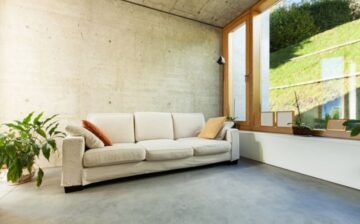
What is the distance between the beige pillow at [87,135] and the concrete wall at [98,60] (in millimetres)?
995

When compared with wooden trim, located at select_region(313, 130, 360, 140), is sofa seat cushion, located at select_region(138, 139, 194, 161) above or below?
below

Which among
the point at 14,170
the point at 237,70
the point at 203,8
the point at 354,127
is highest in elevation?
the point at 203,8

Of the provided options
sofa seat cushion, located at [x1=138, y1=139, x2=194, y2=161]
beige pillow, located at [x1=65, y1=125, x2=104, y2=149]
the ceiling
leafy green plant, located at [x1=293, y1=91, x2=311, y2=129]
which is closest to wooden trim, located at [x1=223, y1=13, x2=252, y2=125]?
the ceiling

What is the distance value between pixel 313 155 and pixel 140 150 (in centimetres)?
227

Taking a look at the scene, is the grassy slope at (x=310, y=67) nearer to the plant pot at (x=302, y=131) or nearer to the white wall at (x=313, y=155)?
the plant pot at (x=302, y=131)

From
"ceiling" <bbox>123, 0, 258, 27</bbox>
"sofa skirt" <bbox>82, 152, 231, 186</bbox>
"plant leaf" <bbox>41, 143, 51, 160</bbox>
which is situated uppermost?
"ceiling" <bbox>123, 0, 258, 27</bbox>

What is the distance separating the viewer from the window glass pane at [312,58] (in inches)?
88.5

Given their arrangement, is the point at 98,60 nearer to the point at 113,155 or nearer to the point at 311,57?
the point at 113,155

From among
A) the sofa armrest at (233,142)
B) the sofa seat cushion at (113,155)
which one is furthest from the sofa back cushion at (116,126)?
the sofa armrest at (233,142)

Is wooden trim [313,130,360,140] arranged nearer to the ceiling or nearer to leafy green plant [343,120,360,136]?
leafy green plant [343,120,360,136]

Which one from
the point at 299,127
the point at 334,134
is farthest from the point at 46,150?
the point at 334,134

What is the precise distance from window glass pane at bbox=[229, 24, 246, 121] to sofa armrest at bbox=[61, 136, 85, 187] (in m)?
3.13

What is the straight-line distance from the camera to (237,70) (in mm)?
4055

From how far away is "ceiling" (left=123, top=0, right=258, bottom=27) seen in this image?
325 centimetres
